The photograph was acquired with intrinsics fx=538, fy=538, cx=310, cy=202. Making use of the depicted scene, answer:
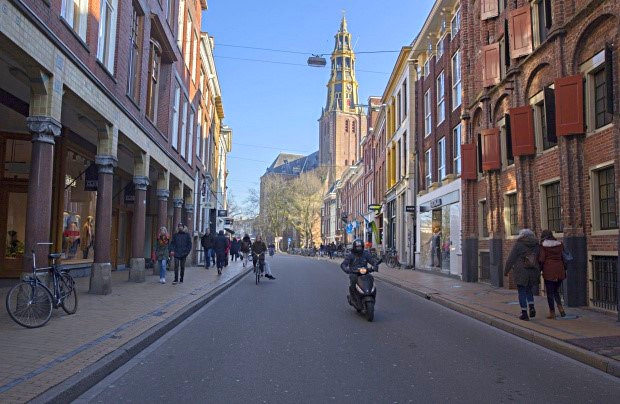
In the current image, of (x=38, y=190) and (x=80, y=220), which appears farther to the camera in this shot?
(x=80, y=220)

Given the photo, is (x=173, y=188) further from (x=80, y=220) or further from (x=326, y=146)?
(x=326, y=146)

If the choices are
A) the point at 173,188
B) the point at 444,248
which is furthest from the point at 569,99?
the point at 173,188

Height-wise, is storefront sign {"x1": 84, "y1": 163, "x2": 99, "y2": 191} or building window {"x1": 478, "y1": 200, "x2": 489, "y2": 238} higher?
storefront sign {"x1": 84, "y1": 163, "x2": 99, "y2": 191}

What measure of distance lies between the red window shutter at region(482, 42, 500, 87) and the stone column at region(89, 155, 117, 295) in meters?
11.5

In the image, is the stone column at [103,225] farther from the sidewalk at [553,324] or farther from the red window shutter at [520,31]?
the red window shutter at [520,31]

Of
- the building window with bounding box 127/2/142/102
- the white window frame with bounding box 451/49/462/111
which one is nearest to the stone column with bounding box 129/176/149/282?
the building window with bounding box 127/2/142/102

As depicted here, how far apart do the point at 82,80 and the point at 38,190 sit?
2.98m

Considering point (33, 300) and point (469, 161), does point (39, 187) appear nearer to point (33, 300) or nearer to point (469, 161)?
point (33, 300)

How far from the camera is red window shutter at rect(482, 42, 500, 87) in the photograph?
1672 centimetres

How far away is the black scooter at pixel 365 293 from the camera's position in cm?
995

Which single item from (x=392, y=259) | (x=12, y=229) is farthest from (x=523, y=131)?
(x=392, y=259)

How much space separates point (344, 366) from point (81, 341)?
335cm

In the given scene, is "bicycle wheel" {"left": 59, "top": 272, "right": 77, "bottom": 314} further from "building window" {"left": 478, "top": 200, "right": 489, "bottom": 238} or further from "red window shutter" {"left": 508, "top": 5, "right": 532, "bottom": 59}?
"building window" {"left": 478, "top": 200, "right": 489, "bottom": 238}

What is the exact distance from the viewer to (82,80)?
11156 millimetres
